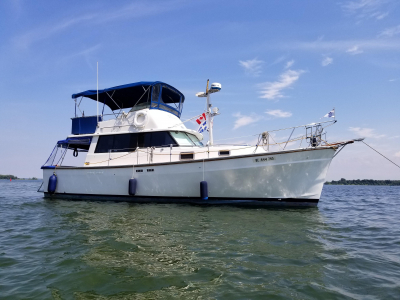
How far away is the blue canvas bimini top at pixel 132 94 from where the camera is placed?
37.6 feet

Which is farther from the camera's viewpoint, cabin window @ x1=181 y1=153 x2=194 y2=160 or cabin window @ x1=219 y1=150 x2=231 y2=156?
cabin window @ x1=181 y1=153 x2=194 y2=160

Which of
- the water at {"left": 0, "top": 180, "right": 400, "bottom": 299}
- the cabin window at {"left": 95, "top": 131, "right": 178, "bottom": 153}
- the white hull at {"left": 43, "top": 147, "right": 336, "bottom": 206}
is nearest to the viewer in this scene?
the water at {"left": 0, "top": 180, "right": 400, "bottom": 299}

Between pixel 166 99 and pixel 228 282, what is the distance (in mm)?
11314

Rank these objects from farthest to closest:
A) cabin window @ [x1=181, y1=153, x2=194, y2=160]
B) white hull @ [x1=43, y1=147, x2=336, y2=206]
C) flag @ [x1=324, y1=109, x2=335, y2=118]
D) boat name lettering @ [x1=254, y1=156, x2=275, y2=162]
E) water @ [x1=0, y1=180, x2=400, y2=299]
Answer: cabin window @ [x1=181, y1=153, x2=194, y2=160]
boat name lettering @ [x1=254, y1=156, x2=275, y2=162]
white hull @ [x1=43, y1=147, x2=336, y2=206]
flag @ [x1=324, y1=109, x2=335, y2=118]
water @ [x1=0, y1=180, x2=400, y2=299]

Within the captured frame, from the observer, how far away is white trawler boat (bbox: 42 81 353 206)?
8945 mm

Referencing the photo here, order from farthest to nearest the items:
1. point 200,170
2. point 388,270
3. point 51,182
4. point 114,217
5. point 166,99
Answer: point 166,99, point 51,182, point 200,170, point 114,217, point 388,270

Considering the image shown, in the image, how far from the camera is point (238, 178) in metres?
9.26

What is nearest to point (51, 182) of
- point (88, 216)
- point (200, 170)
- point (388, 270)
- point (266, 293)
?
point (88, 216)

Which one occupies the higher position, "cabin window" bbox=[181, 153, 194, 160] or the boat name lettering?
"cabin window" bbox=[181, 153, 194, 160]

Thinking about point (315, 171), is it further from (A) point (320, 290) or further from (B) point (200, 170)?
(A) point (320, 290)

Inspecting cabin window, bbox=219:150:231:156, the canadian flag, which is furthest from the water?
the canadian flag

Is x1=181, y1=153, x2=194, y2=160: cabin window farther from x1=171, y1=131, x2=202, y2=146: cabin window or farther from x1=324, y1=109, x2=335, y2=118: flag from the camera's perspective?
x1=324, y1=109, x2=335, y2=118: flag

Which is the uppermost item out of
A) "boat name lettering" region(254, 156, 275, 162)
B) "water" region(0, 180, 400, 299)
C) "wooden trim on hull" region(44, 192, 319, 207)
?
"boat name lettering" region(254, 156, 275, 162)

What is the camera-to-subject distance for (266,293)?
2932 millimetres
